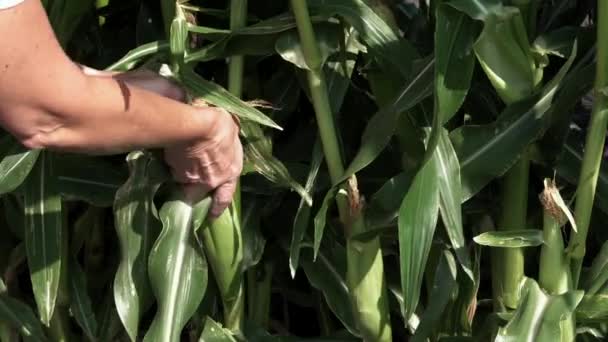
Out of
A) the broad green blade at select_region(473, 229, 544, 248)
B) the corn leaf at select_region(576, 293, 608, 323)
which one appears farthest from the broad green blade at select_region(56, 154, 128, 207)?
the corn leaf at select_region(576, 293, 608, 323)

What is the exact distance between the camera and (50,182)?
3.29 feet

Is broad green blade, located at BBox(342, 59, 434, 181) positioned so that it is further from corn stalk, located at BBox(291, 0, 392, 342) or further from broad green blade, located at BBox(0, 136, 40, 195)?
broad green blade, located at BBox(0, 136, 40, 195)

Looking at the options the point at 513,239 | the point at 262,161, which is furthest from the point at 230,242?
the point at 513,239

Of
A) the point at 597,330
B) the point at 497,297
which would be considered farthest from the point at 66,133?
the point at 597,330

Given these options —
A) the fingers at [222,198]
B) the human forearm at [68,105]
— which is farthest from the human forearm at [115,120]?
the fingers at [222,198]

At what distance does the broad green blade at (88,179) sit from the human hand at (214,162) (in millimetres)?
165

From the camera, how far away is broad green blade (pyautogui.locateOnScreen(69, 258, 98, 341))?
3.66ft

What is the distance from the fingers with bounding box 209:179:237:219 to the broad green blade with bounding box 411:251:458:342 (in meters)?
0.26

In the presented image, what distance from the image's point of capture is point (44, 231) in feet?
3.31

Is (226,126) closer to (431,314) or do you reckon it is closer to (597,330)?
(431,314)

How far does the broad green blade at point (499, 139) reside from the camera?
2.84ft

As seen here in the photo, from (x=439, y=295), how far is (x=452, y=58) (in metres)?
0.30

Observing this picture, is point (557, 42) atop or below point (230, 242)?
atop

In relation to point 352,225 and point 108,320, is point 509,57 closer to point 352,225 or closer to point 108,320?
point 352,225
